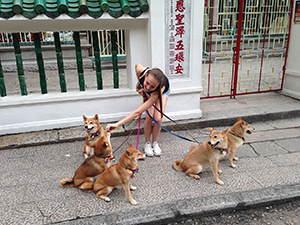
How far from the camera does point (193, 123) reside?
5402 mm

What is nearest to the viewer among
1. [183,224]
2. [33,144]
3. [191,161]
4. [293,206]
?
[183,224]

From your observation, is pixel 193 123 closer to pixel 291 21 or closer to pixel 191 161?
pixel 191 161

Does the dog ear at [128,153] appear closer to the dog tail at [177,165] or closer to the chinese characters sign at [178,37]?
the dog tail at [177,165]

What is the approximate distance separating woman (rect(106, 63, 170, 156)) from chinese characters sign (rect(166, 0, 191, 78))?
926 millimetres

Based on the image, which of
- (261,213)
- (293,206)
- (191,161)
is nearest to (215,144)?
(191,161)

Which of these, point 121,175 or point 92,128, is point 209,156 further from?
point 92,128

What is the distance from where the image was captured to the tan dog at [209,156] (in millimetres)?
3475

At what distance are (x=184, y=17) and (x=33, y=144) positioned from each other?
365cm

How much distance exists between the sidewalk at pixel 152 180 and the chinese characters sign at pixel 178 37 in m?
1.15

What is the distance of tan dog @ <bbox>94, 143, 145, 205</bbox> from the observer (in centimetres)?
309

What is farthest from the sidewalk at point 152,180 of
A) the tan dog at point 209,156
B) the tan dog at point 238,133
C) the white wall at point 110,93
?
the tan dog at point 238,133

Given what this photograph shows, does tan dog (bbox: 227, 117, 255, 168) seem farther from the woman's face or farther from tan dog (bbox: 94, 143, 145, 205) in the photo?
tan dog (bbox: 94, 143, 145, 205)

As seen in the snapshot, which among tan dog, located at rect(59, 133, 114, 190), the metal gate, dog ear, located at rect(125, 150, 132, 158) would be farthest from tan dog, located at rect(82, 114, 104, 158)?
the metal gate

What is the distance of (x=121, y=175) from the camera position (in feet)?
10.3
